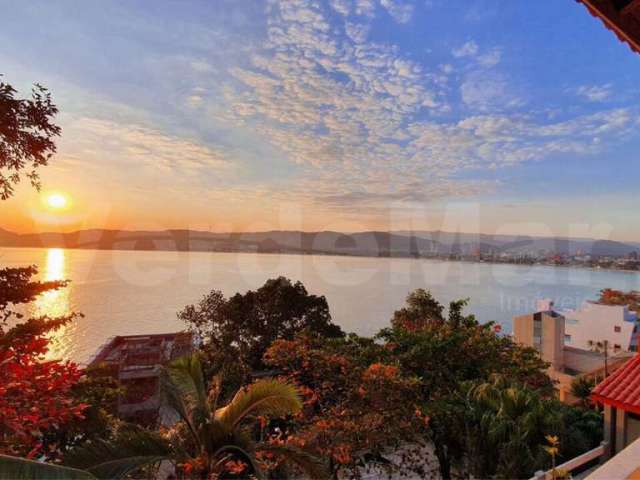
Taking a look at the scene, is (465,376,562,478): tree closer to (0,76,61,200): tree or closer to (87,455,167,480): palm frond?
(87,455,167,480): palm frond

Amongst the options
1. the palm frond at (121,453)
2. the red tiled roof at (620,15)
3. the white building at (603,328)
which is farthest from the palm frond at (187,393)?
the white building at (603,328)

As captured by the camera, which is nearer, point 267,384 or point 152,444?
point 152,444

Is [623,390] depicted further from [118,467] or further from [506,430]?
[118,467]

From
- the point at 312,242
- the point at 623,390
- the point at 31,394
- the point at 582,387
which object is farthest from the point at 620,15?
the point at 312,242

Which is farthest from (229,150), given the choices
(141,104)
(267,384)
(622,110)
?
(622,110)

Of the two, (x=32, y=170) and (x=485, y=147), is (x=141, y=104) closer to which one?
(x=32, y=170)
